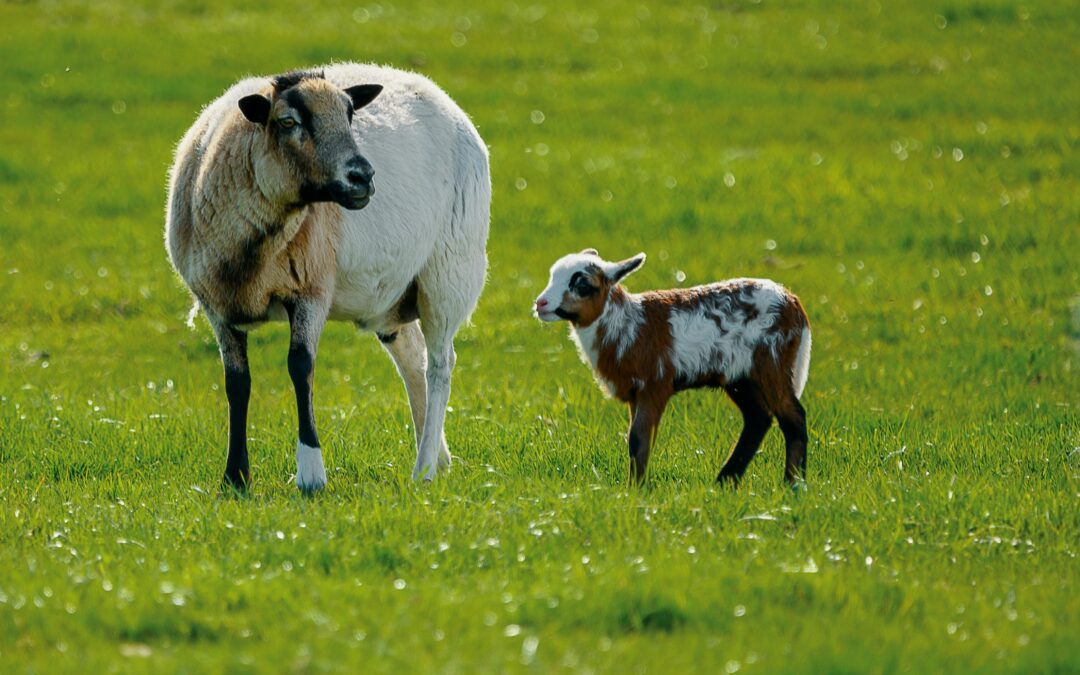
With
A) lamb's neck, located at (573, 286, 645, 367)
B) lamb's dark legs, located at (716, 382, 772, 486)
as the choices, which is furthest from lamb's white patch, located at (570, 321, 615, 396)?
lamb's dark legs, located at (716, 382, 772, 486)

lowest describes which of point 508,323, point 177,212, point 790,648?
point 508,323

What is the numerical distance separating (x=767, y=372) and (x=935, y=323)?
5416 millimetres

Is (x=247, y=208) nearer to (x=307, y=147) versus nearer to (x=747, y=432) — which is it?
(x=307, y=147)

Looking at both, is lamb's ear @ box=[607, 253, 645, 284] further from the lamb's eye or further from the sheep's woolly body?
the sheep's woolly body

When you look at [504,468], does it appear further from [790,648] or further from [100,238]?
[100,238]

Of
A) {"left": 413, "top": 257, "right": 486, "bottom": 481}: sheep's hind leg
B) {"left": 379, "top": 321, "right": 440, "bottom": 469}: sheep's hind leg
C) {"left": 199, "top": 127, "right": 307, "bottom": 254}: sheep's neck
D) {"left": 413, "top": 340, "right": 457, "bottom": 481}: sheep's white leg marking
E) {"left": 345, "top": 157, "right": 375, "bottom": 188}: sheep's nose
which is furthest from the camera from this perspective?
{"left": 379, "top": 321, "right": 440, "bottom": 469}: sheep's hind leg

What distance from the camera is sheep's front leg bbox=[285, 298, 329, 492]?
8.07 m

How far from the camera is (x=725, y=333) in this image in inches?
318

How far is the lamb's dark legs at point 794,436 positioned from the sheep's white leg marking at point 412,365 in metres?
2.56

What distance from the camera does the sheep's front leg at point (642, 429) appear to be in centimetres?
801

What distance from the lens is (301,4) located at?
92.4ft

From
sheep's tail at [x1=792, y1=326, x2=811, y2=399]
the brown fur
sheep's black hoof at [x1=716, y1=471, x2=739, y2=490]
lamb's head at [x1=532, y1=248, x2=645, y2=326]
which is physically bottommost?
sheep's black hoof at [x1=716, y1=471, x2=739, y2=490]

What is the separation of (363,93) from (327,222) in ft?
2.46

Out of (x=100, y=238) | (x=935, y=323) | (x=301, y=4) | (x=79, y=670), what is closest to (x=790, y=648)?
(x=79, y=670)
